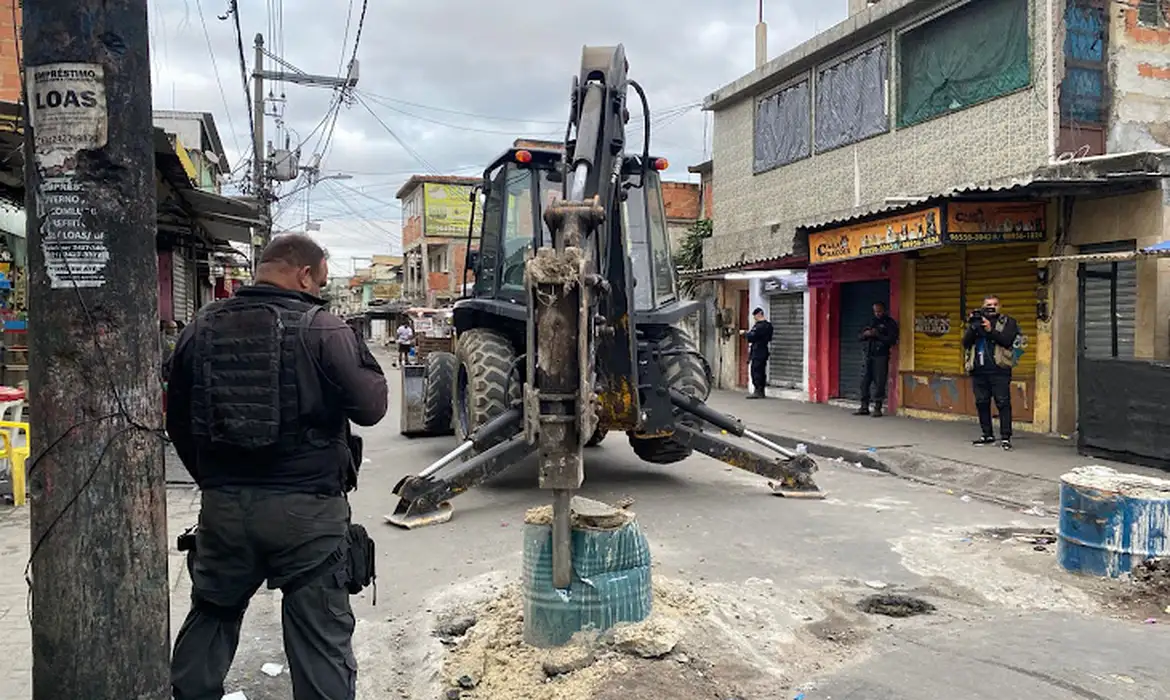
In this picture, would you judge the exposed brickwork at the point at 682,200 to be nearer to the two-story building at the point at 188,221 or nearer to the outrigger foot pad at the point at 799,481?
the two-story building at the point at 188,221

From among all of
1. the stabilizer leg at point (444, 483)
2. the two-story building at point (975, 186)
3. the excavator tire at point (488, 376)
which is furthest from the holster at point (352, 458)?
the two-story building at point (975, 186)

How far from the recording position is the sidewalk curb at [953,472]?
26.7 feet

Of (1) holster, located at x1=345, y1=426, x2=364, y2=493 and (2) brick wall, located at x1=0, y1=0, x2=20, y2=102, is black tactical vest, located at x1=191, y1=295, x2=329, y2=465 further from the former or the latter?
(2) brick wall, located at x1=0, y1=0, x2=20, y2=102

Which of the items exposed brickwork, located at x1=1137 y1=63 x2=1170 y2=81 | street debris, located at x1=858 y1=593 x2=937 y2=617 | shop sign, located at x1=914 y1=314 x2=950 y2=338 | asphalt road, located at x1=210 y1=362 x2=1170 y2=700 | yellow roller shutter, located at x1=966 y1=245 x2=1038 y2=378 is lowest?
street debris, located at x1=858 y1=593 x2=937 y2=617

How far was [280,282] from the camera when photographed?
3168mm

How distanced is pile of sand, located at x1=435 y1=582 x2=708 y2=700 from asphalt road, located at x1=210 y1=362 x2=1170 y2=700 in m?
0.18

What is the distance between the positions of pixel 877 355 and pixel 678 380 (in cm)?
698

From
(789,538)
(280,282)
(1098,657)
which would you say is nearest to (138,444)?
(280,282)

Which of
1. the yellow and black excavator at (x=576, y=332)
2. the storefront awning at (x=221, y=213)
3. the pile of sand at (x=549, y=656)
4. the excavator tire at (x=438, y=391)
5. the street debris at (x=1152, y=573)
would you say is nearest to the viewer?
the pile of sand at (x=549, y=656)

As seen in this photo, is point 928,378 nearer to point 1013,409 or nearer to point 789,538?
point 1013,409

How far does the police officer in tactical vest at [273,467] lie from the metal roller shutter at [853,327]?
523 inches

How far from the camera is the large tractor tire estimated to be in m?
8.02

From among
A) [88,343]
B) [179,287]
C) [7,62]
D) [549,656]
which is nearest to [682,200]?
[179,287]

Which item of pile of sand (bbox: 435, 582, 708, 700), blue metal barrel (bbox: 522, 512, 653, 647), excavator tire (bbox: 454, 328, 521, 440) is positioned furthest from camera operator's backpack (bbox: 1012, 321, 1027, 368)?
blue metal barrel (bbox: 522, 512, 653, 647)
